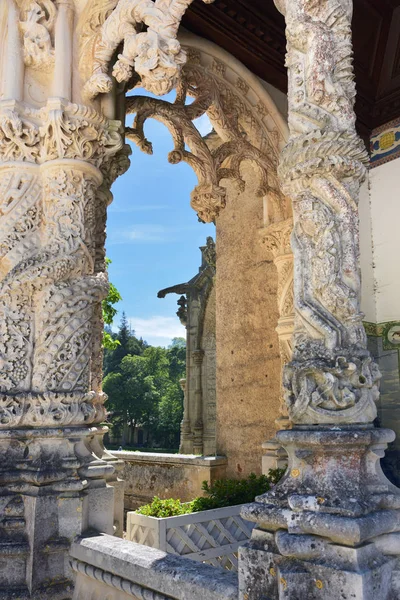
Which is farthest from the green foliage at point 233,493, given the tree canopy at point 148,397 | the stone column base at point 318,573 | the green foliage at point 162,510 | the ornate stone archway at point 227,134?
the tree canopy at point 148,397

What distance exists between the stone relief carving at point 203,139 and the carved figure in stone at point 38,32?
1.35 meters

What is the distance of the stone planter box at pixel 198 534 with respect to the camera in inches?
168

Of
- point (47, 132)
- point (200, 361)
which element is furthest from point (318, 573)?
point (200, 361)

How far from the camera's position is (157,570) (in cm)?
269

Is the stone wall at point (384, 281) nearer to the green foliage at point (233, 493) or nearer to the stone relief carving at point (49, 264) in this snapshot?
the green foliage at point (233, 493)

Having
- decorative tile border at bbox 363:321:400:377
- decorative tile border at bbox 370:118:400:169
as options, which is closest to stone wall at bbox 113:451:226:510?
decorative tile border at bbox 363:321:400:377

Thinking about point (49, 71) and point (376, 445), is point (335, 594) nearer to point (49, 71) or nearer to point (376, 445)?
point (376, 445)

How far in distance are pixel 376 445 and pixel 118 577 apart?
161 cm

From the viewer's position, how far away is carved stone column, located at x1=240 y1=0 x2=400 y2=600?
6.81 feet

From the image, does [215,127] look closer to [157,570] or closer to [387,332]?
[387,332]

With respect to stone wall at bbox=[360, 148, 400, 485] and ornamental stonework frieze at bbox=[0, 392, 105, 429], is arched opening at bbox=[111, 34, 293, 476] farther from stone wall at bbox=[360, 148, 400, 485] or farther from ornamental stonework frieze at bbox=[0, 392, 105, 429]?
ornamental stonework frieze at bbox=[0, 392, 105, 429]

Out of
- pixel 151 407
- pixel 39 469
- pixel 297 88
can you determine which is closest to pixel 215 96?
pixel 297 88

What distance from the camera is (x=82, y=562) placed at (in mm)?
3234

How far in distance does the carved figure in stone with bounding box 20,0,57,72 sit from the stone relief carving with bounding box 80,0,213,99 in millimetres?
349
